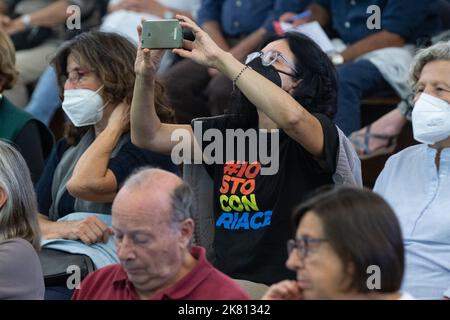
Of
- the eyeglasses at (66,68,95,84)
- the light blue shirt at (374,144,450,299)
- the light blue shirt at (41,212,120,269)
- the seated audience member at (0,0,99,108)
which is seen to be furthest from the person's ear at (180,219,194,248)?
the seated audience member at (0,0,99,108)

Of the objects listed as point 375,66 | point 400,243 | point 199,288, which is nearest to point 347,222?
point 400,243

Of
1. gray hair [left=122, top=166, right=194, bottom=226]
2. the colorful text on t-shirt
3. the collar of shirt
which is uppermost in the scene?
gray hair [left=122, top=166, right=194, bottom=226]

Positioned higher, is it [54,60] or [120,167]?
[54,60]

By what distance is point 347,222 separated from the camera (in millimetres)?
2553

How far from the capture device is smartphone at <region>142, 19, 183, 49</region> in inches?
140

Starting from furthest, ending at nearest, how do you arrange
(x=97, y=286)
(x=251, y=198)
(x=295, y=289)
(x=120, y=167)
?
1. (x=120, y=167)
2. (x=251, y=198)
3. (x=97, y=286)
4. (x=295, y=289)

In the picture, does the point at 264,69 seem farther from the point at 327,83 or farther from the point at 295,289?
the point at 295,289

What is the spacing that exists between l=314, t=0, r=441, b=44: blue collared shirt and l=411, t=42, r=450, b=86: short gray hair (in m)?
1.28

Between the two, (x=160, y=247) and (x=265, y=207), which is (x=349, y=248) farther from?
(x=265, y=207)

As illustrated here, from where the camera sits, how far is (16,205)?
11.4ft

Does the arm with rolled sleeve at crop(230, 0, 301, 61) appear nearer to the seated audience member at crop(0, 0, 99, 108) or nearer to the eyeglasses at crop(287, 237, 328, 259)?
the seated audience member at crop(0, 0, 99, 108)

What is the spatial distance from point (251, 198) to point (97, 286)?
83cm

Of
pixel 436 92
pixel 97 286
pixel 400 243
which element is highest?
pixel 436 92

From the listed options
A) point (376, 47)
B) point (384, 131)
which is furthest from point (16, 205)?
point (376, 47)
